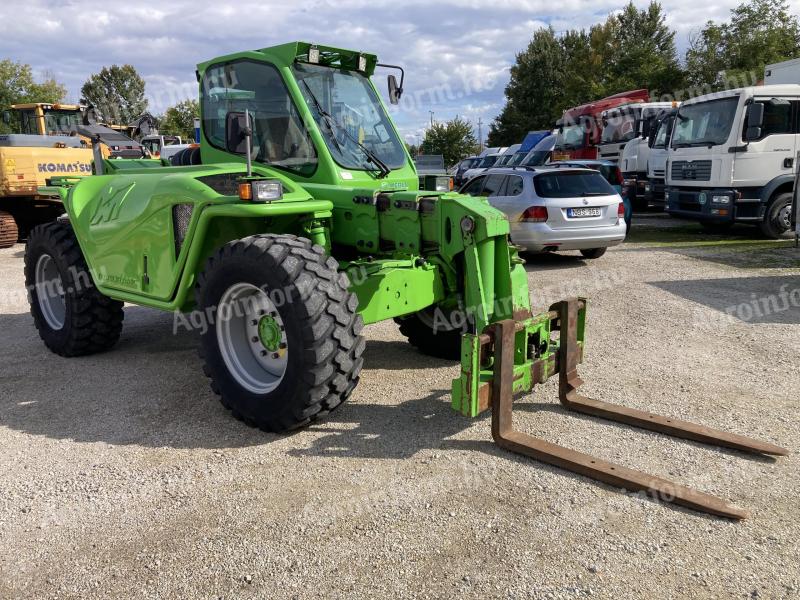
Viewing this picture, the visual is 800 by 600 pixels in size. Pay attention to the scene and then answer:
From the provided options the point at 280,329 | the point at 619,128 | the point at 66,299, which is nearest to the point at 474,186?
the point at 66,299

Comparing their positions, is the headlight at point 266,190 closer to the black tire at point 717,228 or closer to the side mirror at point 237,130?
the side mirror at point 237,130

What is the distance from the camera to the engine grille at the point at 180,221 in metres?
4.69

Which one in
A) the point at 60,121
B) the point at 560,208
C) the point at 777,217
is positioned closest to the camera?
the point at 560,208

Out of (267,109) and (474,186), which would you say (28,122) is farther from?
(267,109)

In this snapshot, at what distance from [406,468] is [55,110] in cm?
1916

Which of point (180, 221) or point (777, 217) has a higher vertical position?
point (180, 221)

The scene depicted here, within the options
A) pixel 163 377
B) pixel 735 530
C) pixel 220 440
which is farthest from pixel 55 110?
pixel 735 530

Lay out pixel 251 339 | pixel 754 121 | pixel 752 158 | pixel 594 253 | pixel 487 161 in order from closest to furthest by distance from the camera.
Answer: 1. pixel 251 339
2. pixel 594 253
3. pixel 754 121
4. pixel 752 158
5. pixel 487 161

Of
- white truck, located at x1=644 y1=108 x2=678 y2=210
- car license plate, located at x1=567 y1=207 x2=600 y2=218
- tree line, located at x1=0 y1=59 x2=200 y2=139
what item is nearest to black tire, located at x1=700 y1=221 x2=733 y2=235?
white truck, located at x1=644 y1=108 x2=678 y2=210

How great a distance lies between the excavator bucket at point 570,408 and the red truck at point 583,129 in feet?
61.3

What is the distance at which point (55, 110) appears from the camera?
18.9 m

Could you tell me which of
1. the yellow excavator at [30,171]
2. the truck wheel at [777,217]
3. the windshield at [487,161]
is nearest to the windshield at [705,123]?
the truck wheel at [777,217]

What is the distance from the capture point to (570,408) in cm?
476

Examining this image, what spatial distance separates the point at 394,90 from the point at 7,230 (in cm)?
1182
